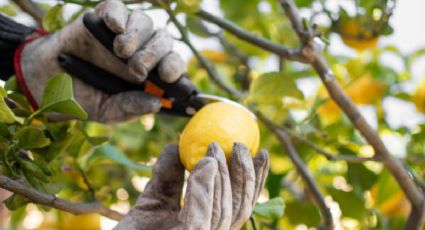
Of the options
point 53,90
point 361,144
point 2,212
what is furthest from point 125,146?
point 53,90

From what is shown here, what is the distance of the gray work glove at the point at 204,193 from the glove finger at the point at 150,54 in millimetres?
137

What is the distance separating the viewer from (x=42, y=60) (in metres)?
0.94

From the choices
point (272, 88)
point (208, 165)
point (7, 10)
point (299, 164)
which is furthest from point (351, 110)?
point (7, 10)

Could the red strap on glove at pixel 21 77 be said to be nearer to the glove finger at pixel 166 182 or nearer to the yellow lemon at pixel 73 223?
the glove finger at pixel 166 182

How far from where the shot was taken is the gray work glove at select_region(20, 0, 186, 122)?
802 mm

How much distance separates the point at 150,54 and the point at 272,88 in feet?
1.21

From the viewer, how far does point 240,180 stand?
2.44 feet

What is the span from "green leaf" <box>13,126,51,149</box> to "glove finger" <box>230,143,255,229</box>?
10.2 inches

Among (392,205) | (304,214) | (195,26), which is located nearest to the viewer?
(304,214)

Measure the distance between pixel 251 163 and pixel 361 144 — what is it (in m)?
0.63

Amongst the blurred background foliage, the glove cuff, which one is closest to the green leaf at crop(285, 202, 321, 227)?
the blurred background foliage

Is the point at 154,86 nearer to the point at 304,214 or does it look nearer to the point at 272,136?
the point at 304,214

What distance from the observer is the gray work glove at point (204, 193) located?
67 cm

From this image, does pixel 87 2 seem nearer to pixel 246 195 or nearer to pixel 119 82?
pixel 119 82
